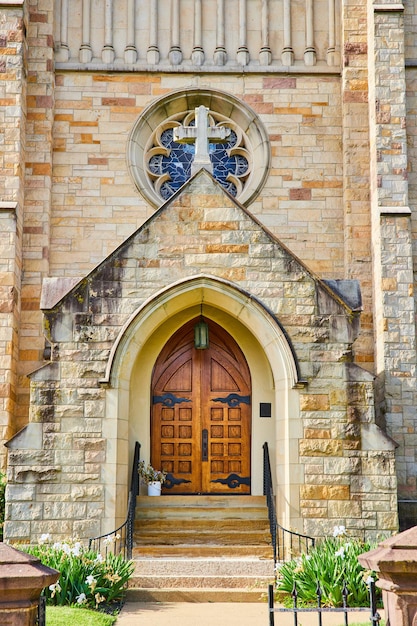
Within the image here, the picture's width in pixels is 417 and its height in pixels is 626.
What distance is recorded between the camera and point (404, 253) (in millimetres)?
14414

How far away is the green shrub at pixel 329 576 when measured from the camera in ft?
30.7

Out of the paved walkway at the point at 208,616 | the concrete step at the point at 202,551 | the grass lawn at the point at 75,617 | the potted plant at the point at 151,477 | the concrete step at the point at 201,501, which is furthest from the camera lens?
the potted plant at the point at 151,477

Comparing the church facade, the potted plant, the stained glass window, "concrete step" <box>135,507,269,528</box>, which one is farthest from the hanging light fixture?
the stained glass window

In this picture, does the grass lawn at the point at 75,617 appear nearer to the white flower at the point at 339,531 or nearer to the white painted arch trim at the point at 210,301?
the white flower at the point at 339,531

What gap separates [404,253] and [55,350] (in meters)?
5.87

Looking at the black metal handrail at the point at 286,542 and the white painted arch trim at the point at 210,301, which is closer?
the black metal handrail at the point at 286,542

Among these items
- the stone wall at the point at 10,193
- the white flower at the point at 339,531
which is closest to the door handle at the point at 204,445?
the stone wall at the point at 10,193

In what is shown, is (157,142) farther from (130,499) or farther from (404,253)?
(130,499)

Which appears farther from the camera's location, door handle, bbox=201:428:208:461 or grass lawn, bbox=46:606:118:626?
door handle, bbox=201:428:208:461

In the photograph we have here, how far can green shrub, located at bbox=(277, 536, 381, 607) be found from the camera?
30.7 ft

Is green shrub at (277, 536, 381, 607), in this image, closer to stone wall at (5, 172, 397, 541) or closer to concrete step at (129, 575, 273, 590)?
concrete step at (129, 575, 273, 590)

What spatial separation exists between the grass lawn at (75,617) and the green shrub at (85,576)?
0.21 metres

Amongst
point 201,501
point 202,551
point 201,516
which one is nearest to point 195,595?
point 202,551

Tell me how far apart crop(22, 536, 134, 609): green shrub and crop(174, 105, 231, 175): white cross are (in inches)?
215
